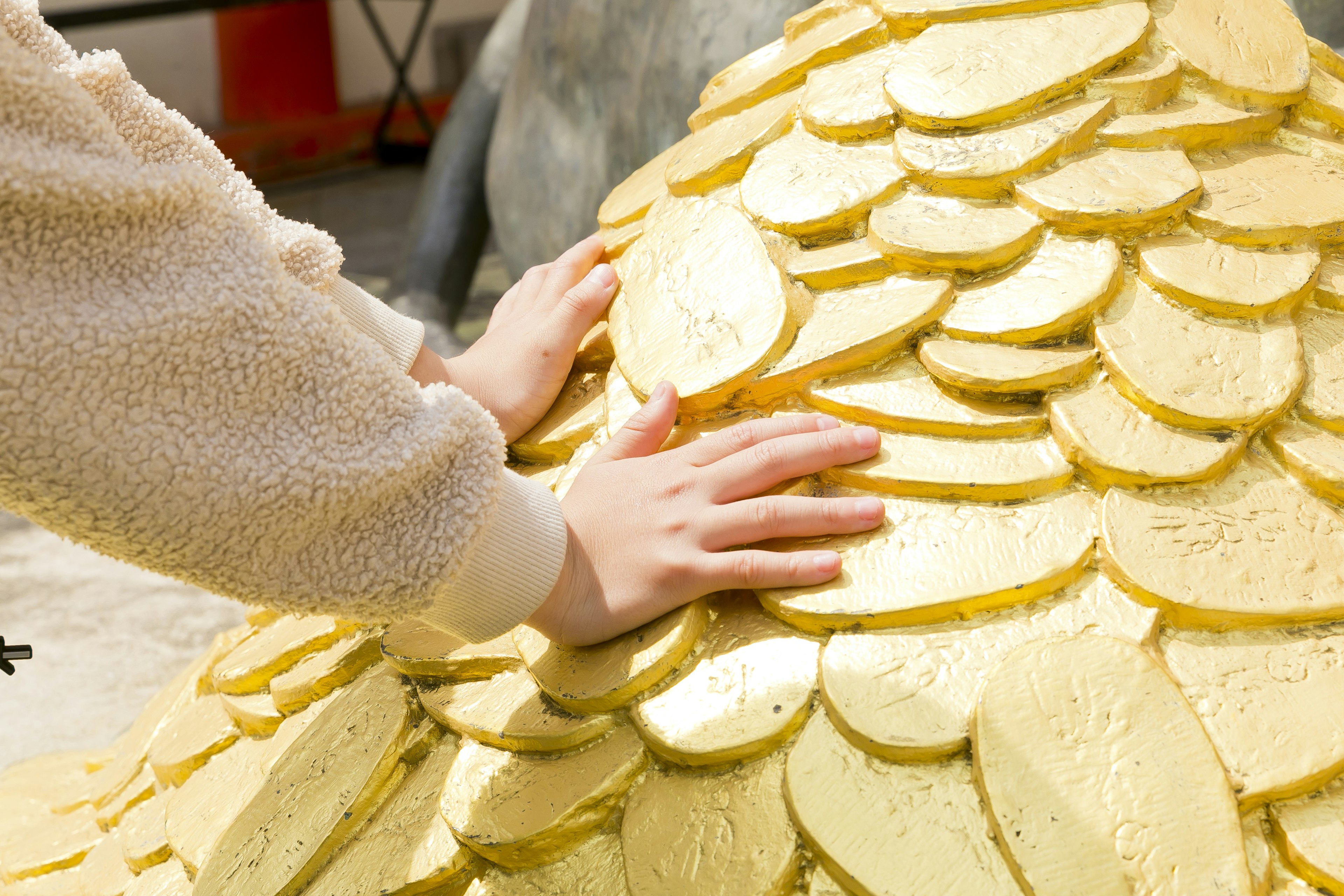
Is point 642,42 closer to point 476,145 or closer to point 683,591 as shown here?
point 476,145

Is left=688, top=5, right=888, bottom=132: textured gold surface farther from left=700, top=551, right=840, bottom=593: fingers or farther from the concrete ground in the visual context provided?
the concrete ground

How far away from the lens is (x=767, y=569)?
0.56 meters

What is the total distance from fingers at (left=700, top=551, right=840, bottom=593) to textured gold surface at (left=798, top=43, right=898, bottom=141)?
28cm

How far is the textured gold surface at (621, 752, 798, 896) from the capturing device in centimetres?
50

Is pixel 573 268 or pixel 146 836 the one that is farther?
pixel 573 268

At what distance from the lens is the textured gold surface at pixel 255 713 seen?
693 millimetres

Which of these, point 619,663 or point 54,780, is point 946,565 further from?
point 54,780

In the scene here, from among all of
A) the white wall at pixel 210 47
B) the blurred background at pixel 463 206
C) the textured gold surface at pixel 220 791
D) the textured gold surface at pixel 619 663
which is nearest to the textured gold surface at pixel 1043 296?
the textured gold surface at pixel 619 663

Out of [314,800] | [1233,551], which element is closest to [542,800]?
[314,800]

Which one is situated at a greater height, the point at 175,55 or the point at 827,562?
the point at 827,562

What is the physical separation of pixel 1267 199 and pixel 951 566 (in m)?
0.31

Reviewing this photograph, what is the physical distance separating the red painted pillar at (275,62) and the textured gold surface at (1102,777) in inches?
176

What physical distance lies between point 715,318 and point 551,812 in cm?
28

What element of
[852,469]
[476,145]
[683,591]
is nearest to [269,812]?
[683,591]
